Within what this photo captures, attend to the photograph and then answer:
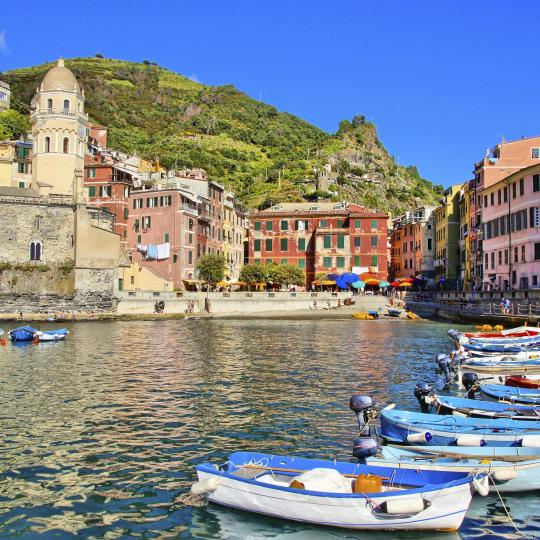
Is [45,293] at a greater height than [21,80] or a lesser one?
lesser

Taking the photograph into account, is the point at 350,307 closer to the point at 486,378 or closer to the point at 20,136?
the point at 486,378

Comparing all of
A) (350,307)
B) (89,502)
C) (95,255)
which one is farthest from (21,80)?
(89,502)

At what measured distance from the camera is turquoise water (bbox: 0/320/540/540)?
472 inches

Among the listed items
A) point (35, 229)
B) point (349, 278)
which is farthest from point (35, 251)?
point (349, 278)

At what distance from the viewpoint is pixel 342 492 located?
11.2 m

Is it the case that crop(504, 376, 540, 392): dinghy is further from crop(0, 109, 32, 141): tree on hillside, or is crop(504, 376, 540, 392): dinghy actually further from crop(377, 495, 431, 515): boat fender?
crop(0, 109, 32, 141): tree on hillside

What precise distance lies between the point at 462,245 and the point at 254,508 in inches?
2960

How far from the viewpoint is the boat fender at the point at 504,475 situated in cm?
1252

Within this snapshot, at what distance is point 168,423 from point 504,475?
10995 millimetres

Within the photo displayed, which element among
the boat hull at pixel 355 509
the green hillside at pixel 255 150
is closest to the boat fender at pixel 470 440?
the boat hull at pixel 355 509

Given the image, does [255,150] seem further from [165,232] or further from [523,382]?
[523,382]

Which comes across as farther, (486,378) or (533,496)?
(486,378)

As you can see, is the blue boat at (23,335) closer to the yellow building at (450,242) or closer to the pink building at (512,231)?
the pink building at (512,231)

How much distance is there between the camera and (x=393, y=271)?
360 feet
